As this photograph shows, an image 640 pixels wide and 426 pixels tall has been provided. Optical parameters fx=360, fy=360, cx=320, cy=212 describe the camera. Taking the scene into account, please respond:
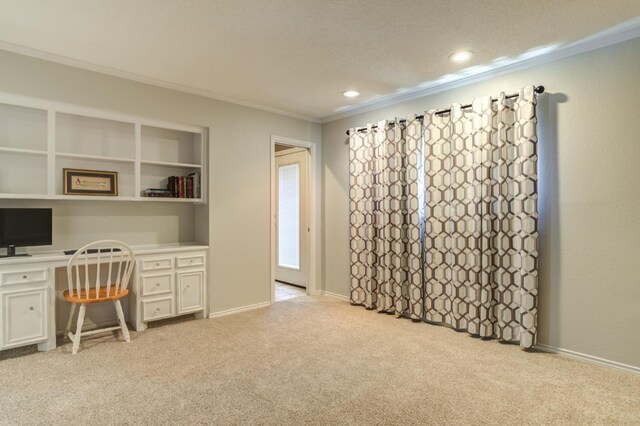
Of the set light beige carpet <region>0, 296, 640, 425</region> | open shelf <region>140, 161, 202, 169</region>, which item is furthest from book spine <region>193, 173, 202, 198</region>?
light beige carpet <region>0, 296, 640, 425</region>

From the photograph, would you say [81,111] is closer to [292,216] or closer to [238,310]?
[238,310]

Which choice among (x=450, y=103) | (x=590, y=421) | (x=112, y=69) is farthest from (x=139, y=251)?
(x=590, y=421)

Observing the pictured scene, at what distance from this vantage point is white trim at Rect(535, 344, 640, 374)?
2.66 metres

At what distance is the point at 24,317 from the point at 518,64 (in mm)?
4652

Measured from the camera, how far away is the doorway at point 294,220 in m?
5.06

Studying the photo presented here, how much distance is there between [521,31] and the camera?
263 centimetres

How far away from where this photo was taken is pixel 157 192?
3803mm

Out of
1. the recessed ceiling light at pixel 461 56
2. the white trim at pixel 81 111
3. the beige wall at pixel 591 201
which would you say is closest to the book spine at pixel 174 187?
the white trim at pixel 81 111

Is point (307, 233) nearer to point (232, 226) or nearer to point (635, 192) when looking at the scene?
point (232, 226)

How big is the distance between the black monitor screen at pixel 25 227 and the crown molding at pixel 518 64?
11.3ft

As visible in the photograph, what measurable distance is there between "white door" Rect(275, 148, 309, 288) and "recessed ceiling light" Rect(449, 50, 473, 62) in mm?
2477

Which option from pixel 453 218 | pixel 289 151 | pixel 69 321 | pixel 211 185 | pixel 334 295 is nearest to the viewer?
pixel 69 321

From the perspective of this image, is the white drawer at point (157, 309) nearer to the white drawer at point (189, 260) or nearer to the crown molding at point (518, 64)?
the white drawer at point (189, 260)

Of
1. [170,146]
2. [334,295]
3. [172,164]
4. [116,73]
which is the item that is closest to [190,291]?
[172,164]
